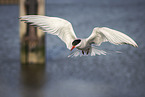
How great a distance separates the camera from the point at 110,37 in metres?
2.07

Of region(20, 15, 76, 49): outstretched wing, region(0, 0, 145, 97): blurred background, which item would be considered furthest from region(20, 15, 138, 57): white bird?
region(0, 0, 145, 97): blurred background

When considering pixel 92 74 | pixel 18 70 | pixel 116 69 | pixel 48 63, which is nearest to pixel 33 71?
pixel 18 70

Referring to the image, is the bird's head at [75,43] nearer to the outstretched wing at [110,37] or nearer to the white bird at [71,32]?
the white bird at [71,32]

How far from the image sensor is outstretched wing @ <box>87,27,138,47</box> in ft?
6.34

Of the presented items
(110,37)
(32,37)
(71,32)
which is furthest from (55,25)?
(32,37)

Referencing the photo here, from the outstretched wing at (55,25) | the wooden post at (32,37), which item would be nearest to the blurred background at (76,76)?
the wooden post at (32,37)

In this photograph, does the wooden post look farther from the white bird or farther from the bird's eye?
the bird's eye

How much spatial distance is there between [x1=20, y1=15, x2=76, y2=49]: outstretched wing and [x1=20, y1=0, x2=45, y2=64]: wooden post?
258 cm

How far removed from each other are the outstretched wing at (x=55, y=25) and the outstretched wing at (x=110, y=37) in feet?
0.69

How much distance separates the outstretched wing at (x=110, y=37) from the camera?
1.93 m

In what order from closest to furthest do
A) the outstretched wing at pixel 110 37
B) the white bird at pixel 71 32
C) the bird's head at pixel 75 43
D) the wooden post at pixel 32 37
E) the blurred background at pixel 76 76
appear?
the outstretched wing at pixel 110 37
the white bird at pixel 71 32
the bird's head at pixel 75 43
the blurred background at pixel 76 76
the wooden post at pixel 32 37

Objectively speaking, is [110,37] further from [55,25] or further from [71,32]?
[55,25]

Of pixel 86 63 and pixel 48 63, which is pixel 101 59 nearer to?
pixel 86 63

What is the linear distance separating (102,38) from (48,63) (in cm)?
360
